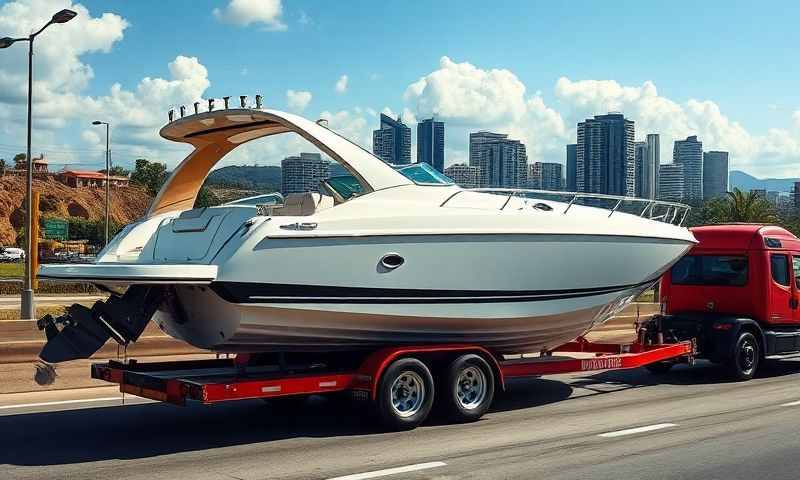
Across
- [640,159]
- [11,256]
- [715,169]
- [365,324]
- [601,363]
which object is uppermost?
[715,169]

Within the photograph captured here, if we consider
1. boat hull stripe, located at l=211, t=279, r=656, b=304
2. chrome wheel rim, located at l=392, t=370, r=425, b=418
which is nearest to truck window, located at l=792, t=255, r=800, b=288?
boat hull stripe, located at l=211, t=279, r=656, b=304

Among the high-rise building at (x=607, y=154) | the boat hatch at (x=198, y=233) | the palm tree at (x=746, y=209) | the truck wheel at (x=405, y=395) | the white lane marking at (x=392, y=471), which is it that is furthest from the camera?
the palm tree at (x=746, y=209)

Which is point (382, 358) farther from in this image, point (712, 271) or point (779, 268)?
point (779, 268)

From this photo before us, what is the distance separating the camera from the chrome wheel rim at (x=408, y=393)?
31.3 ft

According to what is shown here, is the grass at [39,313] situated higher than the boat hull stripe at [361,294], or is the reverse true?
the boat hull stripe at [361,294]

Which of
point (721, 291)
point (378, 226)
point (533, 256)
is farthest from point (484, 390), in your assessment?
point (721, 291)

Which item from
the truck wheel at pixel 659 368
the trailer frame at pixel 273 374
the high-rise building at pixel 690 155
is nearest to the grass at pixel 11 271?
the truck wheel at pixel 659 368

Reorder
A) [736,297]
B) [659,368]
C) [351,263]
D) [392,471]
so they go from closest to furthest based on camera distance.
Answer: [392,471]
[351,263]
[736,297]
[659,368]

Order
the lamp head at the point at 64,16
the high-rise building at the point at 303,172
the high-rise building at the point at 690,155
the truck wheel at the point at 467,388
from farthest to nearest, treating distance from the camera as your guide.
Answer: the high-rise building at the point at 690,155, the lamp head at the point at 64,16, the high-rise building at the point at 303,172, the truck wheel at the point at 467,388

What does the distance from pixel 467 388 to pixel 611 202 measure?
10.8 ft

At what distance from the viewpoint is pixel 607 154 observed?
146 ft

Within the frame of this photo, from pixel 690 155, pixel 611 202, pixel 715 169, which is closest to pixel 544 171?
pixel 611 202

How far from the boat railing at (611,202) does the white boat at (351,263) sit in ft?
0.11

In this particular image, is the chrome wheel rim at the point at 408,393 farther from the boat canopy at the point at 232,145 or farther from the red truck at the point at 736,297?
the red truck at the point at 736,297
